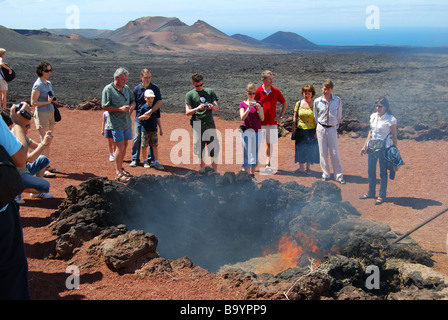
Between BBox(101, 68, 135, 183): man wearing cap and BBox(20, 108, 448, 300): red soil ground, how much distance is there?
1148 millimetres

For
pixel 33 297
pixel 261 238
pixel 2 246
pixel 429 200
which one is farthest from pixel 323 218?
pixel 2 246

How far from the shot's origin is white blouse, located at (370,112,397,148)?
6.82 metres

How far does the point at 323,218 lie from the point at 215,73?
82.9 feet

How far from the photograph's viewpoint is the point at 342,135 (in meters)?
11.5

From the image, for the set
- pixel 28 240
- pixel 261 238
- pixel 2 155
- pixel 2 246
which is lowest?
pixel 261 238

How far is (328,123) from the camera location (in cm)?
781

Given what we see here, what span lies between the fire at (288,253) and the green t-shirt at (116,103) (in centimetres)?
305

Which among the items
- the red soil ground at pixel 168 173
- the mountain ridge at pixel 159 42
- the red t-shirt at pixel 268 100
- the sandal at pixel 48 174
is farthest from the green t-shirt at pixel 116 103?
the mountain ridge at pixel 159 42

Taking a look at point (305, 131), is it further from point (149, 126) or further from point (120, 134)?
point (120, 134)

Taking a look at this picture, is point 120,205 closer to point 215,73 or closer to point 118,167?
point 118,167

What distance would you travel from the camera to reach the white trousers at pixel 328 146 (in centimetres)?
790

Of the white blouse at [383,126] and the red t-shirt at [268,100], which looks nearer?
the white blouse at [383,126]

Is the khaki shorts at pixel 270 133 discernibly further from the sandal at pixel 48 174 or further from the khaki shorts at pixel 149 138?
the sandal at pixel 48 174
